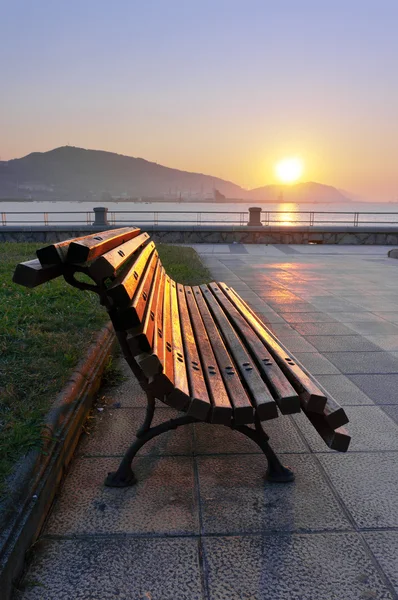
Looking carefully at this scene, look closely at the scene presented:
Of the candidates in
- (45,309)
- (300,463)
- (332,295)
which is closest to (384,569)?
(300,463)

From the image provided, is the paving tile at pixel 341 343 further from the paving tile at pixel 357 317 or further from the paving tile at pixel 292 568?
the paving tile at pixel 292 568

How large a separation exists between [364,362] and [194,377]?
2.59 metres

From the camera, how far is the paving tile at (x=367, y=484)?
2412 mm

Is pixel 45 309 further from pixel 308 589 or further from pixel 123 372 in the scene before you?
pixel 308 589

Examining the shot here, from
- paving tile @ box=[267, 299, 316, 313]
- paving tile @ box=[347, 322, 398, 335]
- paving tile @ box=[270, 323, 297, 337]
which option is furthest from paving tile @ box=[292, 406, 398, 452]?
paving tile @ box=[267, 299, 316, 313]

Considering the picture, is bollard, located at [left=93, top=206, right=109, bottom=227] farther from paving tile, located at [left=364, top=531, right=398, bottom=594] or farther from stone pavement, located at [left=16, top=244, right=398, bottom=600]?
paving tile, located at [left=364, top=531, right=398, bottom=594]

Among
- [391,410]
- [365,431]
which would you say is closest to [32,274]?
[365,431]

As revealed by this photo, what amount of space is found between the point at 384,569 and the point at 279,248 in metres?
15.7

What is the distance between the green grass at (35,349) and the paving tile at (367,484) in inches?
63.1

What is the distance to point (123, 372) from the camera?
4344 millimetres

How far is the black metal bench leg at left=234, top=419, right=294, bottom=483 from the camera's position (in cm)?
266

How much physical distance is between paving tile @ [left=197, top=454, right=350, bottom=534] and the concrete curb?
0.75 metres

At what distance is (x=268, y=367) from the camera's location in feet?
9.27

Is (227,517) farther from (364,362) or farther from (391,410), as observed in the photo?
(364,362)
